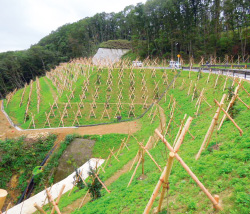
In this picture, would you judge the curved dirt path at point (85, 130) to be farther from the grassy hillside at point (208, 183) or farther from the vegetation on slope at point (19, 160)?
the grassy hillside at point (208, 183)

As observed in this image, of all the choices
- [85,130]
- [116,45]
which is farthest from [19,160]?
[116,45]

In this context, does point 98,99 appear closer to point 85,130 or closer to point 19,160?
point 85,130

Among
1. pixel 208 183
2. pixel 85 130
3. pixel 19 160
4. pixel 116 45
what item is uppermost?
pixel 116 45

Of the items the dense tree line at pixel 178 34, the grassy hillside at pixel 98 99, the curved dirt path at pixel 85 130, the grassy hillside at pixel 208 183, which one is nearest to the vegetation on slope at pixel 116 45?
the dense tree line at pixel 178 34

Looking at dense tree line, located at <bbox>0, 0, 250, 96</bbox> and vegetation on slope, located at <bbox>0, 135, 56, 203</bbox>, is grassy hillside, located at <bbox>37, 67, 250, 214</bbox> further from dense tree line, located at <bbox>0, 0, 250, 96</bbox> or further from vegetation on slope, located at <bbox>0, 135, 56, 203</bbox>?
dense tree line, located at <bbox>0, 0, 250, 96</bbox>

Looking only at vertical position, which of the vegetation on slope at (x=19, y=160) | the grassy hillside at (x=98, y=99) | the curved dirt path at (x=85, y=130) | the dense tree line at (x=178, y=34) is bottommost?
the vegetation on slope at (x=19, y=160)

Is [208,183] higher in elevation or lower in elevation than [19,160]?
higher

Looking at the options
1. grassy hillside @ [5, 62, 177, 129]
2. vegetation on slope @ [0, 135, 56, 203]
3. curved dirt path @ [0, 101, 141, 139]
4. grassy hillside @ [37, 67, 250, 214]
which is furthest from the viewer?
grassy hillside @ [5, 62, 177, 129]

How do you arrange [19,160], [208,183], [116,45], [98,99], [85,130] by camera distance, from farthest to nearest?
[116,45], [98,99], [85,130], [19,160], [208,183]

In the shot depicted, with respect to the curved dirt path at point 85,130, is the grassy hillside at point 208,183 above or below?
above

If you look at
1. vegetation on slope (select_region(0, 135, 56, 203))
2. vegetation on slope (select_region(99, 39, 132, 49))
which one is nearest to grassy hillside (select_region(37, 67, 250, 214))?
vegetation on slope (select_region(0, 135, 56, 203))

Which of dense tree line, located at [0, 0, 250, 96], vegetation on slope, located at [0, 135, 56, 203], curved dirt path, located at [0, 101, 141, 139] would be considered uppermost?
dense tree line, located at [0, 0, 250, 96]

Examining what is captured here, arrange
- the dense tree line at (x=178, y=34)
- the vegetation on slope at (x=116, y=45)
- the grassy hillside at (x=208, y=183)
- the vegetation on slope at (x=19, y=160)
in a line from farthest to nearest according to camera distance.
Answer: the vegetation on slope at (x=116, y=45)
the dense tree line at (x=178, y=34)
the vegetation on slope at (x=19, y=160)
the grassy hillside at (x=208, y=183)

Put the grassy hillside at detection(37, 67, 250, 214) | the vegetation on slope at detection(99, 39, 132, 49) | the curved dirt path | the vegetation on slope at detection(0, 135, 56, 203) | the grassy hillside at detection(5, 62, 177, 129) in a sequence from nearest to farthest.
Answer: the grassy hillside at detection(37, 67, 250, 214)
the vegetation on slope at detection(0, 135, 56, 203)
the curved dirt path
the grassy hillside at detection(5, 62, 177, 129)
the vegetation on slope at detection(99, 39, 132, 49)
